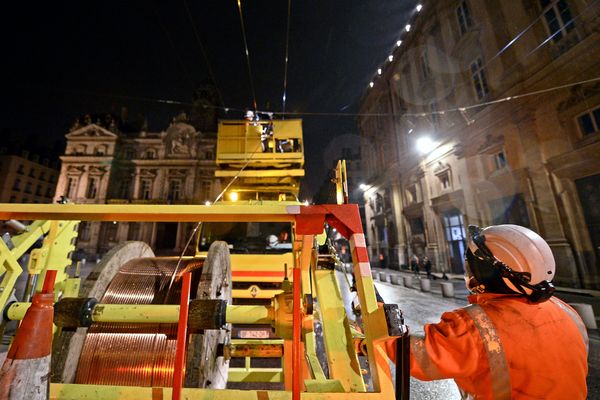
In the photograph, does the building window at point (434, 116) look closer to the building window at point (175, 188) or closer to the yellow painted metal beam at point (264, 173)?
the yellow painted metal beam at point (264, 173)

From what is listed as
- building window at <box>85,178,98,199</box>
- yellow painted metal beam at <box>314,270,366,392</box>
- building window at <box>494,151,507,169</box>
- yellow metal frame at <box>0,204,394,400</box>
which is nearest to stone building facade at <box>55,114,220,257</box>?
building window at <box>85,178,98,199</box>

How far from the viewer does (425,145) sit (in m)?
20.3

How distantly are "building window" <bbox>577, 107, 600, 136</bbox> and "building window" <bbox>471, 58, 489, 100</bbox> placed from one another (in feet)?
18.0

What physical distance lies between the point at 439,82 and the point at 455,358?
75.6 ft

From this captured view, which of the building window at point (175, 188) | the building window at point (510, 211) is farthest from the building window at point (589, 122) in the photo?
the building window at point (175, 188)

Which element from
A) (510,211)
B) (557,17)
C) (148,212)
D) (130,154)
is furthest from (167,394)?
(130,154)

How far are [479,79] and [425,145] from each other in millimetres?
5483

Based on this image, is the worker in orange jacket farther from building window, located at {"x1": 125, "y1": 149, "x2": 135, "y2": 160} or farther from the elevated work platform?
building window, located at {"x1": 125, "y1": 149, "x2": 135, "y2": 160}

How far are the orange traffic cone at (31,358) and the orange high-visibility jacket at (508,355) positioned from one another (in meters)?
1.77

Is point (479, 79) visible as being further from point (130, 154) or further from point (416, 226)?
point (130, 154)

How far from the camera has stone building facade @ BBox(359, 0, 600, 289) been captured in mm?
10992

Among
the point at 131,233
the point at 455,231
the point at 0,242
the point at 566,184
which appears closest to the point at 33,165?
the point at 131,233

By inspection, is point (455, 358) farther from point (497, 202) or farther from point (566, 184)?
point (497, 202)

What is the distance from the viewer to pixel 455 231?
18.4 meters
